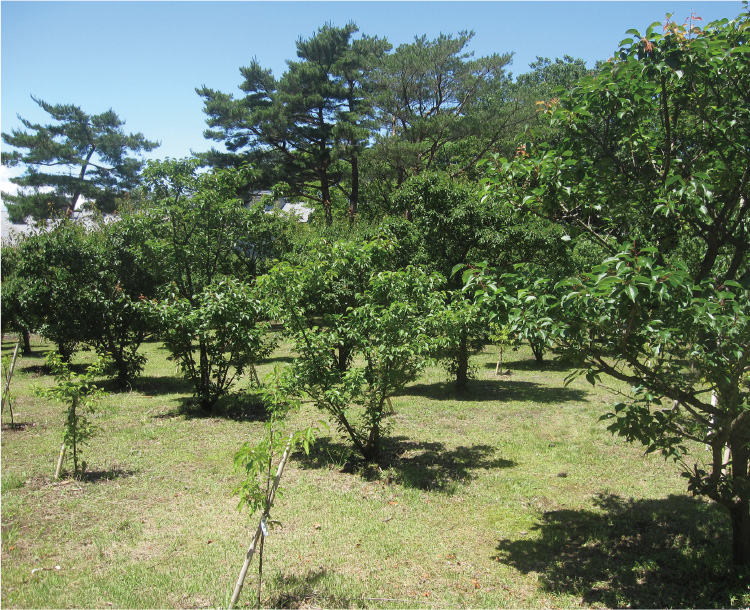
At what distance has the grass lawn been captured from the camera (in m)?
4.59

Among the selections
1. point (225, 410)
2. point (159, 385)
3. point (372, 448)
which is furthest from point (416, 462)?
point (159, 385)

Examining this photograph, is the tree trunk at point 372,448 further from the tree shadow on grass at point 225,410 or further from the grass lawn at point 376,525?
the tree shadow on grass at point 225,410

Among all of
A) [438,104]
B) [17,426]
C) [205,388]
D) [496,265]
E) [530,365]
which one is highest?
[438,104]

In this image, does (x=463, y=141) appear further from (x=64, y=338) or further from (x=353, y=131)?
(x=64, y=338)

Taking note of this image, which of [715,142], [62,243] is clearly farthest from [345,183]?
[715,142]

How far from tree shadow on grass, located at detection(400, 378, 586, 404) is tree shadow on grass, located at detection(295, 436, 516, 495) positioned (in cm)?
447

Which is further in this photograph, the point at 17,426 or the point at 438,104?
the point at 438,104

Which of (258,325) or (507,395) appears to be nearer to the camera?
(258,325)

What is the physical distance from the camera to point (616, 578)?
16.5ft

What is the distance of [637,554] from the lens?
5461mm

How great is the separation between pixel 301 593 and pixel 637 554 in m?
3.30

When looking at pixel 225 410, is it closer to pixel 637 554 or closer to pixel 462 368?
pixel 462 368

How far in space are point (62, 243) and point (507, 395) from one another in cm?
1168

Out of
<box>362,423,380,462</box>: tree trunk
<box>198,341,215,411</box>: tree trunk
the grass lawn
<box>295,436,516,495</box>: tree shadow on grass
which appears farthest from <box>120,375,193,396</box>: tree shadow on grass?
<box>362,423,380,462</box>: tree trunk
